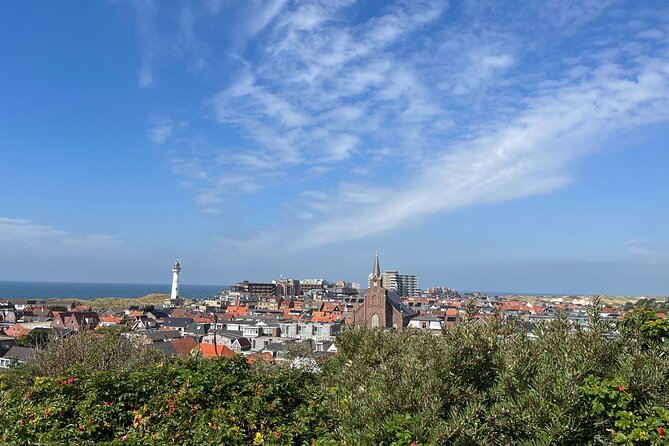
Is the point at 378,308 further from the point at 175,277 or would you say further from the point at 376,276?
the point at 175,277

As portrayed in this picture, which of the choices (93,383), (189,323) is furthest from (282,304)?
(93,383)

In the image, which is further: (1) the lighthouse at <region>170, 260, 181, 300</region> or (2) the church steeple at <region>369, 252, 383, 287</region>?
(1) the lighthouse at <region>170, 260, 181, 300</region>

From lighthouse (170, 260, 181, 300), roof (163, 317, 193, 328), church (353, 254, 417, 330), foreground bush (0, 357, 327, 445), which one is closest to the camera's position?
foreground bush (0, 357, 327, 445)

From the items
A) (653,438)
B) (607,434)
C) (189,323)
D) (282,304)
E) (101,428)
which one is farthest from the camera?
(282,304)

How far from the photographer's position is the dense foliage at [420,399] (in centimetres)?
448

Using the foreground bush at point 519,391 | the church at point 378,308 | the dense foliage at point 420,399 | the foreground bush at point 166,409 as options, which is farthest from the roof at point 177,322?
the foreground bush at point 519,391

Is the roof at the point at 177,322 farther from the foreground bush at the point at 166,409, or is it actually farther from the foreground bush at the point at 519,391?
the foreground bush at the point at 519,391

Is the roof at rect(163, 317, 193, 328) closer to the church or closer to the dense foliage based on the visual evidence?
the church

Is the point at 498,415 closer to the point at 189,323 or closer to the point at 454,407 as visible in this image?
the point at 454,407

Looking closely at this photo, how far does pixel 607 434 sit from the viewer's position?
451 centimetres

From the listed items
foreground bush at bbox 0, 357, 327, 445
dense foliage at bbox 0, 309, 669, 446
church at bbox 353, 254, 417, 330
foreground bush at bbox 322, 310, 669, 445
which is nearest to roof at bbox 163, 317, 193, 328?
church at bbox 353, 254, 417, 330

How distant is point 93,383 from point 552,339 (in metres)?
6.93

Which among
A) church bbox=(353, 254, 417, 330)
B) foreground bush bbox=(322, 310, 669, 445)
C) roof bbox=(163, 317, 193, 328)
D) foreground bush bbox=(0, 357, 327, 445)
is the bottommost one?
roof bbox=(163, 317, 193, 328)

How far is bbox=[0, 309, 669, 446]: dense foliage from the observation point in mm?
4477
